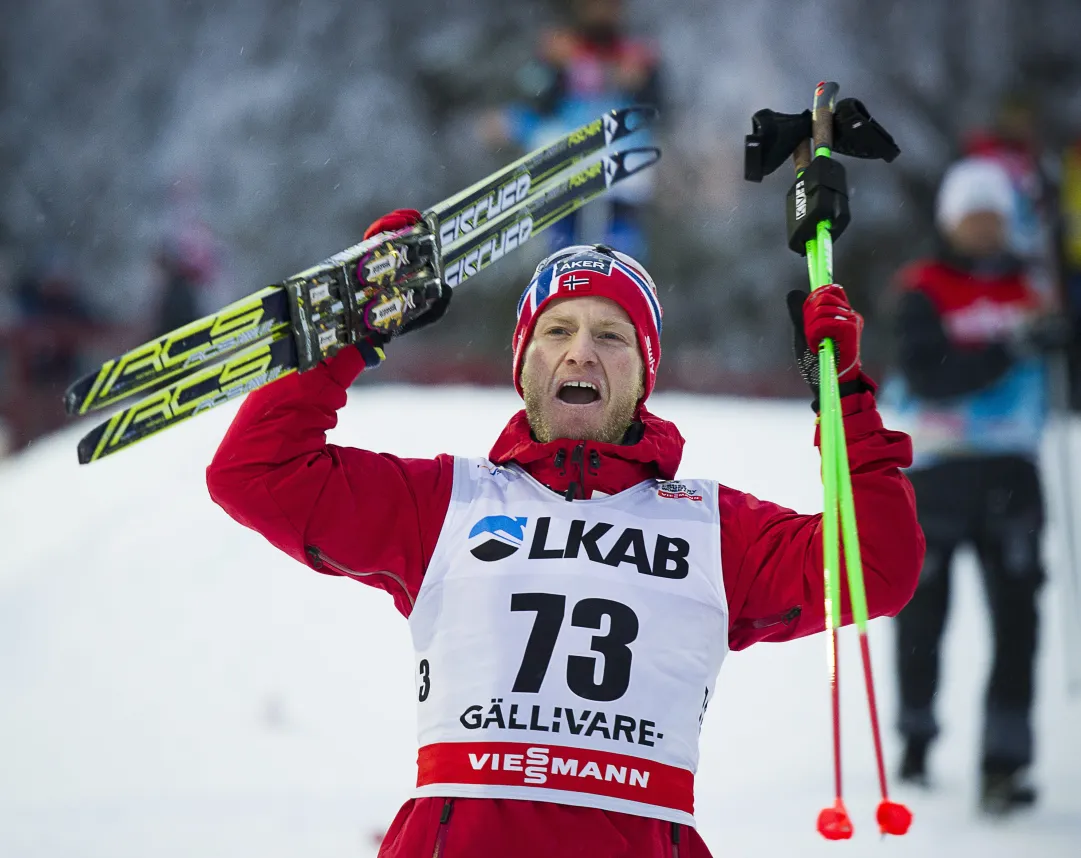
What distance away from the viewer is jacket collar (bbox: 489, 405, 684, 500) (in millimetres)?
1972

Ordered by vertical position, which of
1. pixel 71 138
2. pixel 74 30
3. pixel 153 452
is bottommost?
pixel 153 452

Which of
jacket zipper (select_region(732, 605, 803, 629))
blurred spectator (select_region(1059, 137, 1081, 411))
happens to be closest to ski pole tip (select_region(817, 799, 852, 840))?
jacket zipper (select_region(732, 605, 803, 629))

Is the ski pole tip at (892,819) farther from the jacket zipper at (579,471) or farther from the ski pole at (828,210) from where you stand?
the jacket zipper at (579,471)

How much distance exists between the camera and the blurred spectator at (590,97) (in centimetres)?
538

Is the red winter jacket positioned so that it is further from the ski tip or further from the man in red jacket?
the ski tip

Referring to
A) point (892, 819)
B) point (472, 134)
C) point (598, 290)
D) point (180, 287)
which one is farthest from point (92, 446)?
point (472, 134)

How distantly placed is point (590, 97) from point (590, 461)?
12.4 ft

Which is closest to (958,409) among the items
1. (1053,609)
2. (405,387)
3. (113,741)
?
(1053,609)

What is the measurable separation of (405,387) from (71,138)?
6570 mm

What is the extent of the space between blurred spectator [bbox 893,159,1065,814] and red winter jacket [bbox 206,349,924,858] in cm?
180

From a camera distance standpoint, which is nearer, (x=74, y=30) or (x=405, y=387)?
(x=405, y=387)

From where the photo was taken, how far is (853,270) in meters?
10.6

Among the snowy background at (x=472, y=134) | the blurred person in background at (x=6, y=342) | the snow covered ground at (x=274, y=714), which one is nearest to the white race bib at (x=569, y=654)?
the snow covered ground at (x=274, y=714)

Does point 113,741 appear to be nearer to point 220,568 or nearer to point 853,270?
point 220,568
